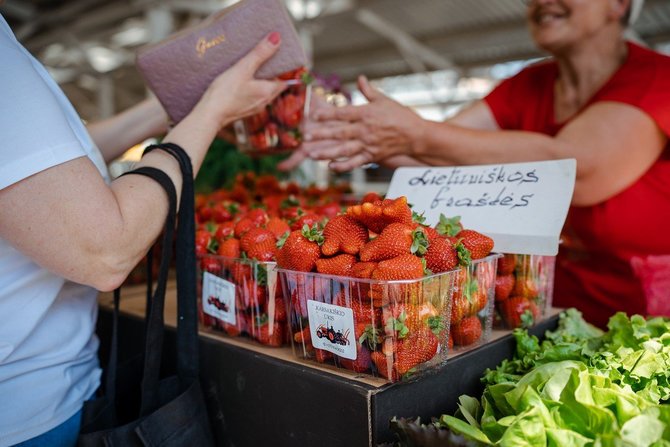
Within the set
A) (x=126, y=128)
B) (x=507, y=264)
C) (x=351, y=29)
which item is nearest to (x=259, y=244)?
(x=507, y=264)

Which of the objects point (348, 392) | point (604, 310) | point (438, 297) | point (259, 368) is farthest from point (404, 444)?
point (604, 310)

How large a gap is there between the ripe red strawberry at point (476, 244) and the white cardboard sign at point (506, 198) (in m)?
0.15

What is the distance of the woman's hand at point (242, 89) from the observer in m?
1.33

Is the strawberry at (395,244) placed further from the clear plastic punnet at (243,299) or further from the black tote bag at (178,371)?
the black tote bag at (178,371)

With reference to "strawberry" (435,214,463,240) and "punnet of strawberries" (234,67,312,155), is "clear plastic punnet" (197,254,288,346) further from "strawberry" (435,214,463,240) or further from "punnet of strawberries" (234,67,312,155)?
"punnet of strawberries" (234,67,312,155)

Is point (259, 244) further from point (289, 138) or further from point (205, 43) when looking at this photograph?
point (289, 138)

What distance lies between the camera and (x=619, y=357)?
1.07 meters


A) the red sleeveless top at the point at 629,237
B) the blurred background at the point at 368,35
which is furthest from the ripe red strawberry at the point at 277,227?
the blurred background at the point at 368,35

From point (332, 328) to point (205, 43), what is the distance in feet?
2.77

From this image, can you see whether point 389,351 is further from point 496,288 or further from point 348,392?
point 496,288

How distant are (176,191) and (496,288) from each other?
2.38 feet

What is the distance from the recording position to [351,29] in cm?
869

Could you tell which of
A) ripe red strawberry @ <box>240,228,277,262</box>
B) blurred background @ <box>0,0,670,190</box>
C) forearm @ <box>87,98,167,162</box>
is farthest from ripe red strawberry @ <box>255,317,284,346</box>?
blurred background @ <box>0,0,670,190</box>

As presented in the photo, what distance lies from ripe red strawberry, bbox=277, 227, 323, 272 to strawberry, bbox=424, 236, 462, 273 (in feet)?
0.66
